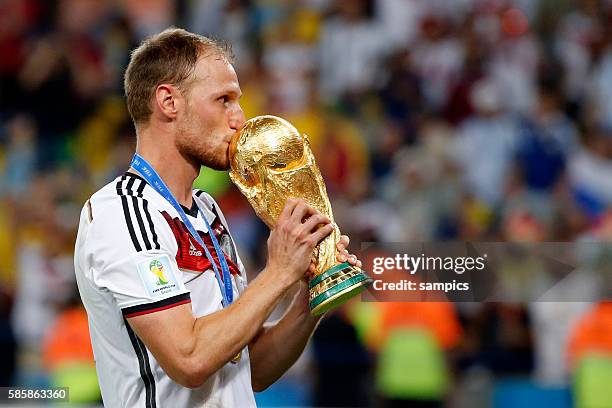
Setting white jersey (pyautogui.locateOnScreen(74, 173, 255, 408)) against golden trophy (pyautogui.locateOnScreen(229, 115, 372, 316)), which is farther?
golden trophy (pyautogui.locateOnScreen(229, 115, 372, 316))

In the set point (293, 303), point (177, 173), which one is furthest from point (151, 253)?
point (293, 303)

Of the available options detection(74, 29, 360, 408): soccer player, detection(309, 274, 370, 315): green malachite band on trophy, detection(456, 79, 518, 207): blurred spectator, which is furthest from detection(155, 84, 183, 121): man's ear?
detection(456, 79, 518, 207): blurred spectator

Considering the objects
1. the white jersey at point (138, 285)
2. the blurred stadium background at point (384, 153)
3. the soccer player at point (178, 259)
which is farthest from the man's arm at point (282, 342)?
the blurred stadium background at point (384, 153)

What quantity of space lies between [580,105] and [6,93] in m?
4.49

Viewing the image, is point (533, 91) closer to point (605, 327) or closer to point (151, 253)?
point (605, 327)

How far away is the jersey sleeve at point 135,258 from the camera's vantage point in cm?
268

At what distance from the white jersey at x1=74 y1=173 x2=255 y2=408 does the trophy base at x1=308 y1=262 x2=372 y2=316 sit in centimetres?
27

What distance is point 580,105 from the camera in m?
8.20

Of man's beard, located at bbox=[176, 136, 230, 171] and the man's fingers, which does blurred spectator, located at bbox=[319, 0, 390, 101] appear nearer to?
man's beard, located at bbox=[176, 136, 230, 171]

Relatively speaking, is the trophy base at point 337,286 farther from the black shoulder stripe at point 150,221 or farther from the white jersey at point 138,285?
the black shoulder stripe at point 150,221

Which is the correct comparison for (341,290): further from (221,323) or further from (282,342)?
(282,342)

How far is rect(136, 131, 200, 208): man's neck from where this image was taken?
9.73 feet

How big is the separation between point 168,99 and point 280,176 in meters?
0.37

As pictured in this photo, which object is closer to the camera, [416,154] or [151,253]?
[151,253]
